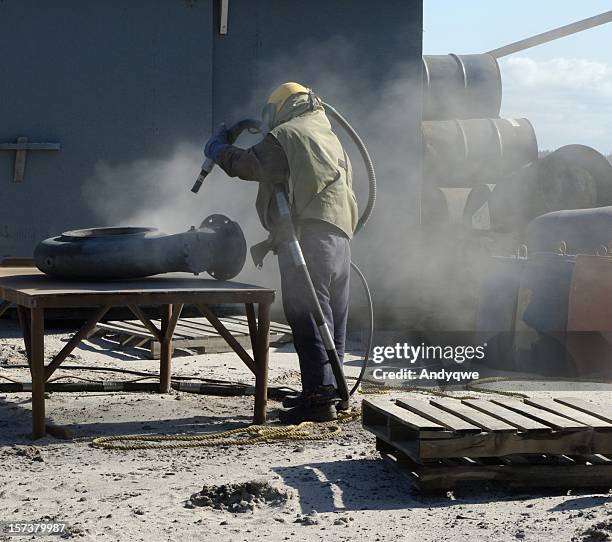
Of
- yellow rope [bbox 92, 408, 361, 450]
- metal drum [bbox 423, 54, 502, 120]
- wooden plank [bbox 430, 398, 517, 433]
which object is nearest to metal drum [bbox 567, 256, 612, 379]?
yellow rope [bbox 92, 408, 361, 450]

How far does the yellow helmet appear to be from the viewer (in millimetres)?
6590

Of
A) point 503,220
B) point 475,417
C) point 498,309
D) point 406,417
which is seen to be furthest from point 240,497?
point 503,220

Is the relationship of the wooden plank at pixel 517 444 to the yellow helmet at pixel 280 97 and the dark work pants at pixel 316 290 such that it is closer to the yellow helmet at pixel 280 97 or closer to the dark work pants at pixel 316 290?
the dark work pants at pixel 316 290

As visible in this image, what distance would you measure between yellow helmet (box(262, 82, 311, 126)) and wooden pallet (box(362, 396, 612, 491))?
7.68ft

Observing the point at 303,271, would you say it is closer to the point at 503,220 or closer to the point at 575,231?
the point at 575,231

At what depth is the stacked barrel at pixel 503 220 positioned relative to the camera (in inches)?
335

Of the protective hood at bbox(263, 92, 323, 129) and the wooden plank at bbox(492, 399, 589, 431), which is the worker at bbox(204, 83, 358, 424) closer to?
the protective hood at bbox(263, 92, 323, 129)

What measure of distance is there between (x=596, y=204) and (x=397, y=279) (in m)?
2.79

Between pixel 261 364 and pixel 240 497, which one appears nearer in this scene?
pixel 240 497

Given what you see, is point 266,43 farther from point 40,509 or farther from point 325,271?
point 40,509

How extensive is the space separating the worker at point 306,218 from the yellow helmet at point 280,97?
0.18 meters

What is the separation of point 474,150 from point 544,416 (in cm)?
745

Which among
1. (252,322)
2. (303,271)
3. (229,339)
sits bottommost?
(229,339)

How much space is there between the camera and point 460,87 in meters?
12.7
